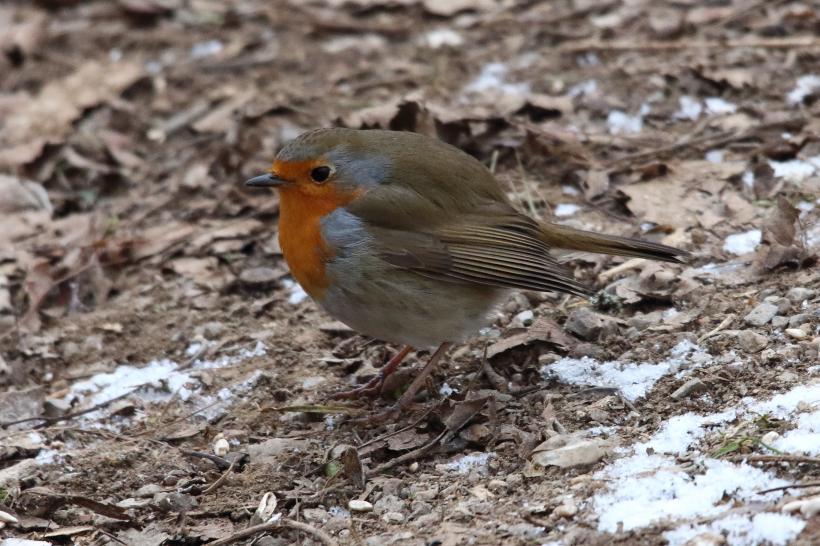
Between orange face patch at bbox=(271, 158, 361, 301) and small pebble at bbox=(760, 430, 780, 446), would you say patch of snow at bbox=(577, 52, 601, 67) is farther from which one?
small pebble at bbox=(760, 430, 780, 446)

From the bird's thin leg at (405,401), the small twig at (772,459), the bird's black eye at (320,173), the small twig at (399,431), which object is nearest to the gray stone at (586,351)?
the bird's thin leg at (405,401)

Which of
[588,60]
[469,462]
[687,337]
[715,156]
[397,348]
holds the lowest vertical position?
[397,348]

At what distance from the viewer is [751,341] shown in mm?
3488

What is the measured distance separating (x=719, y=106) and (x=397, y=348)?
8.48 feet

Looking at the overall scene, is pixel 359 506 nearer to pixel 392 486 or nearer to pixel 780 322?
pixel 392 486

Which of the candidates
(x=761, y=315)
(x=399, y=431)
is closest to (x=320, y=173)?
(x=399, y=431)

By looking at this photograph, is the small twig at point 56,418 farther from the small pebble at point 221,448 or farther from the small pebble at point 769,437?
the small pebble at point 769,437

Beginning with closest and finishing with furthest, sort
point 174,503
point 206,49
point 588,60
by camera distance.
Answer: point 174,503 < point 588,60 < point 206,49

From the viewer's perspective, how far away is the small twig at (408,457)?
3.32m

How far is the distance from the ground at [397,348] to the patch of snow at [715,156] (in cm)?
1

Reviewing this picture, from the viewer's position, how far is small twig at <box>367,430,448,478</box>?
3.32 meters

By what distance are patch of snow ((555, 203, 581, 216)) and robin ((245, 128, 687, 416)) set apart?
0.93 metres

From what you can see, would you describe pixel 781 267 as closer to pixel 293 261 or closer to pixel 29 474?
pixel 293 261

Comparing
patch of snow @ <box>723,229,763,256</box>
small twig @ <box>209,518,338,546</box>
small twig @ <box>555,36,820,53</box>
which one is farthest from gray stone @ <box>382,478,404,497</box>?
small twig @ <box>555,36,820,53</box>
